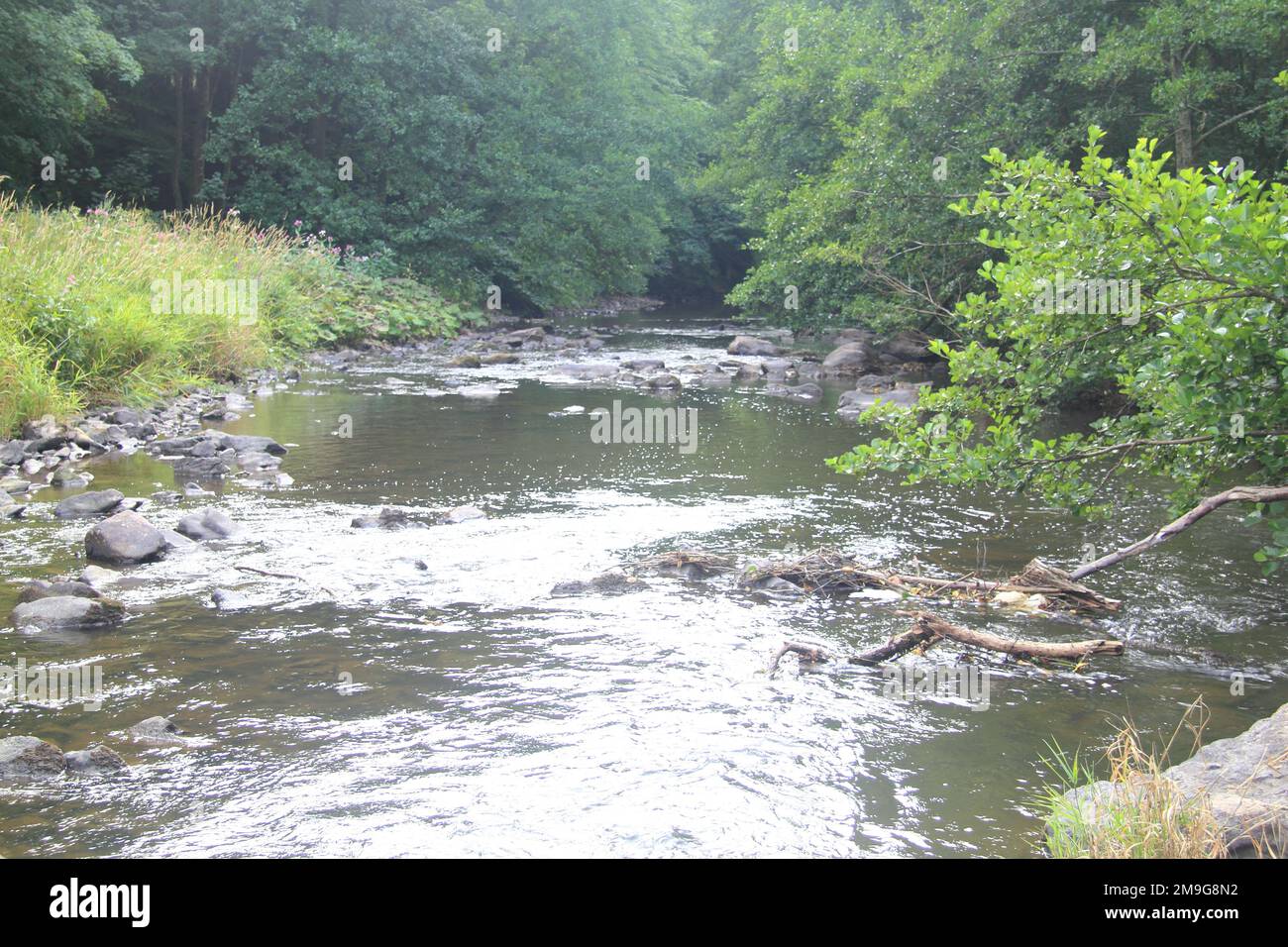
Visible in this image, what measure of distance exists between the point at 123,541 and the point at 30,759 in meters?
3.32

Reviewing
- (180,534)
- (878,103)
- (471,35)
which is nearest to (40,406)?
(180,534)

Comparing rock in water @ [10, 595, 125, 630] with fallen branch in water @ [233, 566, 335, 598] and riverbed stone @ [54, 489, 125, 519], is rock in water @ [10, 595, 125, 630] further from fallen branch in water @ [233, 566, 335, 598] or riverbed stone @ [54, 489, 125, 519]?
riverbed stone @ [54, 489, 125, 519]

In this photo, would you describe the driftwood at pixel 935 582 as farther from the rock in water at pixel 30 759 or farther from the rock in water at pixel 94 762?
the rock in water at pixel 30 759

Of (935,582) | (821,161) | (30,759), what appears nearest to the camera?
(30,759)

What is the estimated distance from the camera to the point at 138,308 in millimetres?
13438

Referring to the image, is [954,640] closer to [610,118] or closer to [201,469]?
[201,469]

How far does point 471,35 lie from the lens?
30953mm

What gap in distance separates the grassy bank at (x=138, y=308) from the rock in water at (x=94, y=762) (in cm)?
795

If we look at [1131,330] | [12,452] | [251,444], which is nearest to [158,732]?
[1131,330]

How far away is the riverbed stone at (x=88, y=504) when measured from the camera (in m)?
8.59

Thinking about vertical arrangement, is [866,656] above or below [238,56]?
below

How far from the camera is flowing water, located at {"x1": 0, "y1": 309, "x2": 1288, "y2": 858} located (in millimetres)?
4117
